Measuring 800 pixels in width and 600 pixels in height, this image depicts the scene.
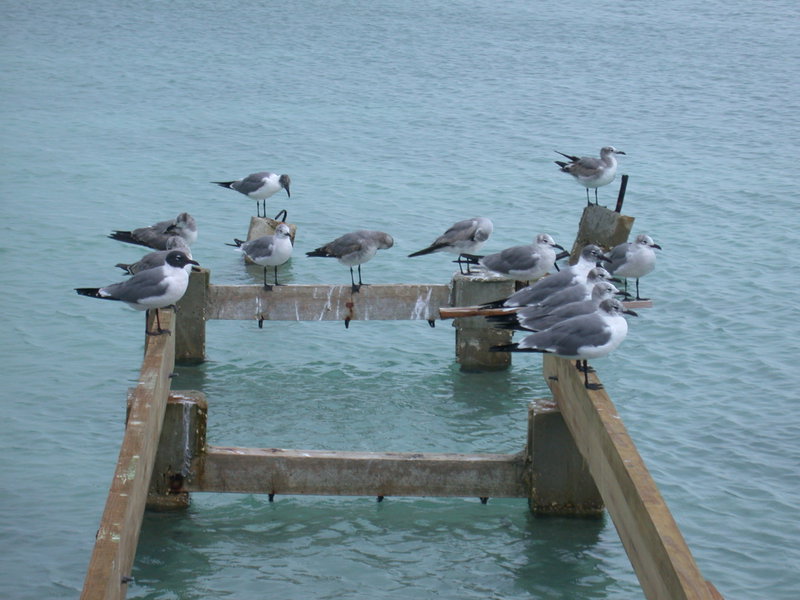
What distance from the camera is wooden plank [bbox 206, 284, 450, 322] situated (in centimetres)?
1013

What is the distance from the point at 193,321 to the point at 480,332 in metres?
2.55

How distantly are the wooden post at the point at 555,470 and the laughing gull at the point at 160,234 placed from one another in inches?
186

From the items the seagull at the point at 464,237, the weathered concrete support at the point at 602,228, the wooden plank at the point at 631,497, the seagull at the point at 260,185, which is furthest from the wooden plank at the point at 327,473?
the seagull at the point at 260,185

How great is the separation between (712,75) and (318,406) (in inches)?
781

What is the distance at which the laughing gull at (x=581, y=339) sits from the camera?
6914mm

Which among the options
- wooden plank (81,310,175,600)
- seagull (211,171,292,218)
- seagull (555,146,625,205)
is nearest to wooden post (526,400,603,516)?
wooden plank (81,310,175,600)

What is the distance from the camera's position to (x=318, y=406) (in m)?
10.4

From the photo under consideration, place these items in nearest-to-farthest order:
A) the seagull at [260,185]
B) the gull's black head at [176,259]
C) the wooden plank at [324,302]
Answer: the gull's black head at [176,259] → the wooden plank at [324,302] → the seagull at [260,185]

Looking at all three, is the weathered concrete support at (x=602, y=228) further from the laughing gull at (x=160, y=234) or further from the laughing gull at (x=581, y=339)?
the laughing gull at (x=581, y=339)

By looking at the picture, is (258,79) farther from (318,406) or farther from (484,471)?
(484,471)

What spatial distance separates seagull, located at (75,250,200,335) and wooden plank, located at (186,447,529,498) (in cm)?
113

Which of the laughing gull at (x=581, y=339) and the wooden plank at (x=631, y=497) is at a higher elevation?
the laughing gull at (x=581, y=339)

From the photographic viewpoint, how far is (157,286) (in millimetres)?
8094

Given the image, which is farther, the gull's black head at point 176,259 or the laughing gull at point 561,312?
the gull's black head at point 176,259
